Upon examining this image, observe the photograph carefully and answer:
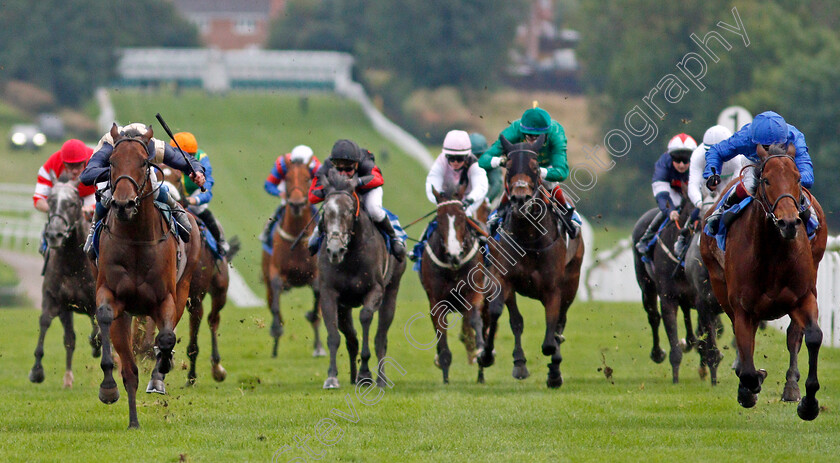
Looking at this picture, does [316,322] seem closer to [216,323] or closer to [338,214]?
[216,323]

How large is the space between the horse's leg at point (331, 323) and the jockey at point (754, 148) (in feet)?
12.1

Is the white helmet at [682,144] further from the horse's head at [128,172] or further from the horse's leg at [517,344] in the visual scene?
the horse's head at [128,172]

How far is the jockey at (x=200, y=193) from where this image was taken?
40.3 ft

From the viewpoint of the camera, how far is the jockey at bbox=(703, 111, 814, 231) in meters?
8.67

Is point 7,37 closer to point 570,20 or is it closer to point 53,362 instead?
point 570,20

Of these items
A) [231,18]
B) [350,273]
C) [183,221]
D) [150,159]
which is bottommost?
[350,273]

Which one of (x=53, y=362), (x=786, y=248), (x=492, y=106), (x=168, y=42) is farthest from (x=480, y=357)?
(x=168, y=42)

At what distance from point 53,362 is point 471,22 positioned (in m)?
60.1

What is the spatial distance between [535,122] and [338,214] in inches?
78.3

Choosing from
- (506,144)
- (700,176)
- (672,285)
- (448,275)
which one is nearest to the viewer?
(506,144)

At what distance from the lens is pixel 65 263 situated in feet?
39.1

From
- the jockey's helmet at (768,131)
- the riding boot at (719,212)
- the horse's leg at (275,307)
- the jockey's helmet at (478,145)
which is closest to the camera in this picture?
A: the jockey's helmet at (768,131)

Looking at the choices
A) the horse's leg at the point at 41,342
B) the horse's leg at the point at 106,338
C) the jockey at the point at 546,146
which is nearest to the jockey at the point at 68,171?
the horse's leg at the point at 41,342

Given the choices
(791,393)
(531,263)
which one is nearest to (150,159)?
(531,263)
